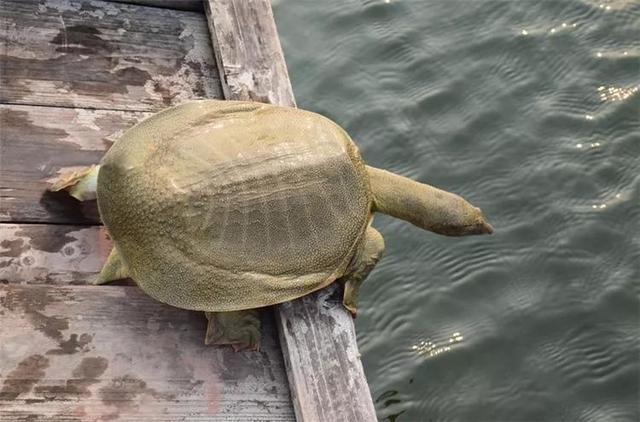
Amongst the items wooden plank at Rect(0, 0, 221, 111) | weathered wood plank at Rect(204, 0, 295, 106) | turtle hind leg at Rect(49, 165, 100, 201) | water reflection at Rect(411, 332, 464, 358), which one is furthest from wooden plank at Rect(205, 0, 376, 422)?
water reflection at Rect(411, 332, 464, 358)

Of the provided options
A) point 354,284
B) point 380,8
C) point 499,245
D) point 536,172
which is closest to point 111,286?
point 354,284

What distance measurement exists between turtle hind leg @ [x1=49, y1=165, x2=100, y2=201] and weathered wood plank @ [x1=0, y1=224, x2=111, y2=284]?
11 centimetres

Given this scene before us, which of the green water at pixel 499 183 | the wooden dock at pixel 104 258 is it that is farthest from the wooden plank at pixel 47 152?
the green water at pixel 499 183

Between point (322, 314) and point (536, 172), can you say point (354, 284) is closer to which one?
point (322, 314)

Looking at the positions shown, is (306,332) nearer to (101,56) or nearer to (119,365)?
(119,365)

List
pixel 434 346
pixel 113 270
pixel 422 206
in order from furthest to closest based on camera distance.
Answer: pixel 434 346
pixel 422 206
pixel 113 270

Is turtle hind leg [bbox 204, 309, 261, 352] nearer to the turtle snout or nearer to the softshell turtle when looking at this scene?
the softshell turtle

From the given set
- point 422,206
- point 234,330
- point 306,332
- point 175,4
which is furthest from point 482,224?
point 175,4

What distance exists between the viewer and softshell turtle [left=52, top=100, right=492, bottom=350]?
232 centimetres

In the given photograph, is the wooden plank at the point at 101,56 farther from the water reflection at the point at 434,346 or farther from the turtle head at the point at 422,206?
the water reflection at the point at 434,346

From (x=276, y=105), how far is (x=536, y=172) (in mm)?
1864

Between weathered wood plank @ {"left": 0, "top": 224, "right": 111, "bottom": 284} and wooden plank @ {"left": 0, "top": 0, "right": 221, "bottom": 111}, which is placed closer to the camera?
weathered wood plank @ {"left": 0, "top": 224, "right": 111, "bottom": 284}

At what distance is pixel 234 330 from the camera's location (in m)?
2.42

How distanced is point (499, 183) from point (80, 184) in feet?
7.59
